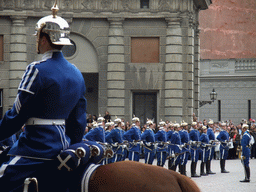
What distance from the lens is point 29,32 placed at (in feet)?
105

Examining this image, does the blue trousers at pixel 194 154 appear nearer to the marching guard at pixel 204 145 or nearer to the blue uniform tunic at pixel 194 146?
the blue uniform tunic at pixel 194 146

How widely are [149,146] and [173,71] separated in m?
9.57

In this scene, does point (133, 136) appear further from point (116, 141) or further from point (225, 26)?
point (225, 26)

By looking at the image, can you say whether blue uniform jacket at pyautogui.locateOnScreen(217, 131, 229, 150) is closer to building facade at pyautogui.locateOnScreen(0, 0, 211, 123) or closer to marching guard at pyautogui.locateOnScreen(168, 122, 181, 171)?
marching guard at pyautogui.locateOnScreen(168, 122, 181, 171)

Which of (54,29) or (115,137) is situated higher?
(54,29)

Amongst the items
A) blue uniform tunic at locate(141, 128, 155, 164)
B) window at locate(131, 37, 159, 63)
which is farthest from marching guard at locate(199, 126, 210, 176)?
window at locate(131, 37, 159, 63)

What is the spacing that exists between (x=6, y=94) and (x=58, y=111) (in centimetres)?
2723

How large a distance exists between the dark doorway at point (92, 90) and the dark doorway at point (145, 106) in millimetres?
3349

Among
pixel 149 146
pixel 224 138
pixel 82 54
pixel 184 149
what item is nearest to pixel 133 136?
pixel 149 146

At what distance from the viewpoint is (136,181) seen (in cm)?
500

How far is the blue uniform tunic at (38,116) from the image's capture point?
5105 mm

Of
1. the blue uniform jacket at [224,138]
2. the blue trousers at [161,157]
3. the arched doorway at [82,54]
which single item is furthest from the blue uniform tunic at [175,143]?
the arched doorway at [82,54]

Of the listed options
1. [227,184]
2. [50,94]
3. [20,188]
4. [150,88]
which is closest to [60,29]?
[50,94]

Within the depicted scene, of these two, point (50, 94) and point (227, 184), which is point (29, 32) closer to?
point (227, 184)
